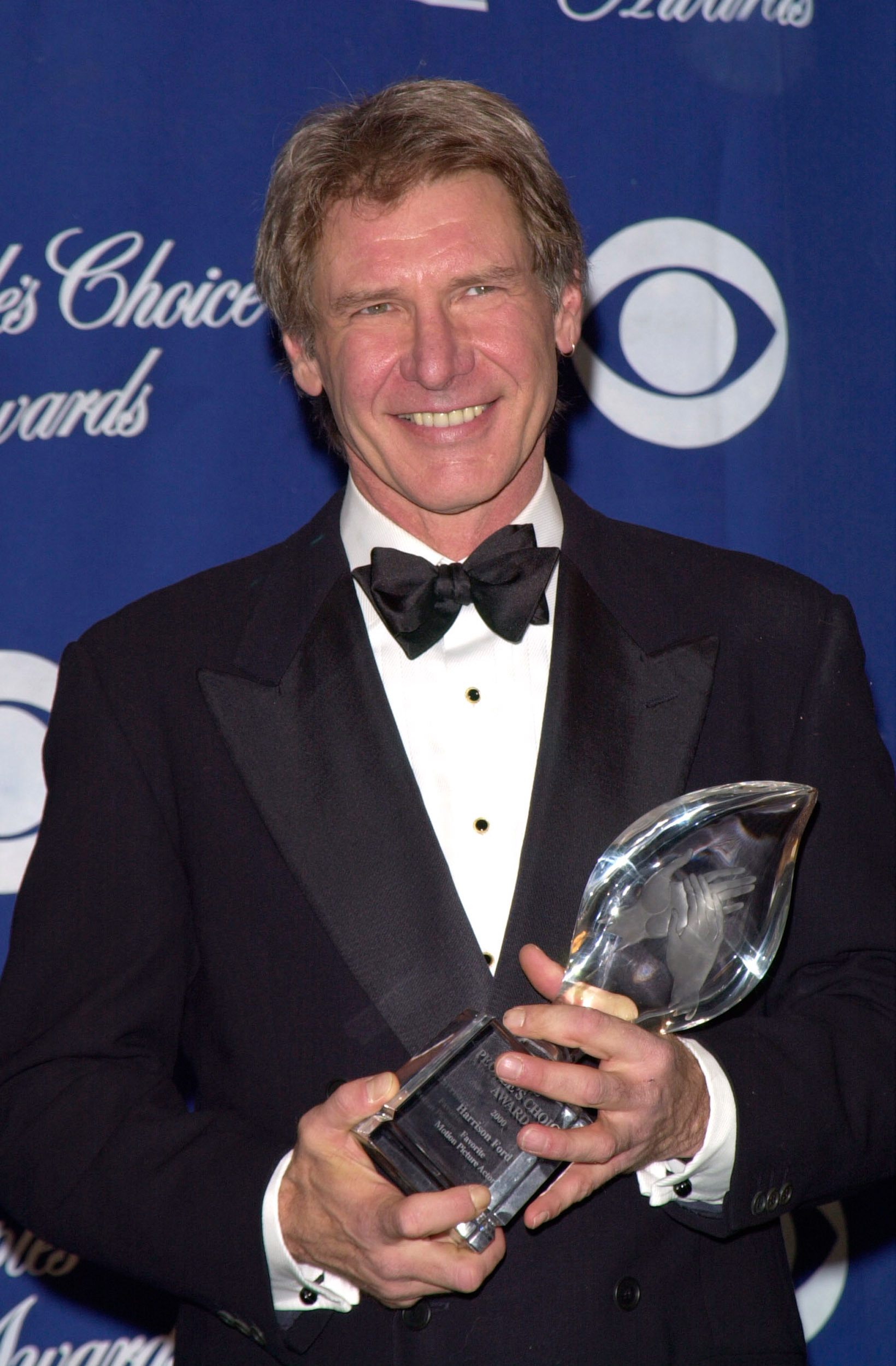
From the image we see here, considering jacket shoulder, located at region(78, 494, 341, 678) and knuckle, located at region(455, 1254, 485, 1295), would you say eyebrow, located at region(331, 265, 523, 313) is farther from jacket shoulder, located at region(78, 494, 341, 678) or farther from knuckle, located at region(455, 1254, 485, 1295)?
knuckle, located at region(455, 1254, 485, 1295)

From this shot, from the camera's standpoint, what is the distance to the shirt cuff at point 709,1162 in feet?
4.99

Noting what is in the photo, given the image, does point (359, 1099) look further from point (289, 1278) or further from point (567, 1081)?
point (289, 1278)

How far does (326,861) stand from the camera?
1662mm

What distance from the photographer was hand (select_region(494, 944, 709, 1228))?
1.31 meters

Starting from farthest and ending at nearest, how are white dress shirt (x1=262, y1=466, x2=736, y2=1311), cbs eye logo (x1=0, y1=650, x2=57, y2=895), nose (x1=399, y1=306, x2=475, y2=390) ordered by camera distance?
1. cbs eye logo (x1=0, y1=650, x2=57, y2=895)
2. nose (x1=399, y1=306, x2=475, y2=390)
3. white dress shirt (x1=262, y1=466, x2=736, y2=1311)

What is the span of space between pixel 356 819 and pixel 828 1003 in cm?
59

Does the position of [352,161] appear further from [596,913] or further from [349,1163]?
[349,1163]

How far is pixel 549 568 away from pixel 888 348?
4.41ft

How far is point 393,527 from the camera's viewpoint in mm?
1956

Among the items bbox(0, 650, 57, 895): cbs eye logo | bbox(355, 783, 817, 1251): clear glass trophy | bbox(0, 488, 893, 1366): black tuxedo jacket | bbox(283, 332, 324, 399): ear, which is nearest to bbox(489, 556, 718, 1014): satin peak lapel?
bbox(0, 488, 893, 1366): black tuxedo jacket

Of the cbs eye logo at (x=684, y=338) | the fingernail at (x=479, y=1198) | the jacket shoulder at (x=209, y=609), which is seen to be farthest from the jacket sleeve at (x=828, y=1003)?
the cbs eye logo at (x=684, y=338)

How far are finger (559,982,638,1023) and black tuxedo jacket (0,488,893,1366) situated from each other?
16cm

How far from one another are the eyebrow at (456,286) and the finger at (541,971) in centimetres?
86

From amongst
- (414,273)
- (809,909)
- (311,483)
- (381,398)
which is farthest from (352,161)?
(809,909)
